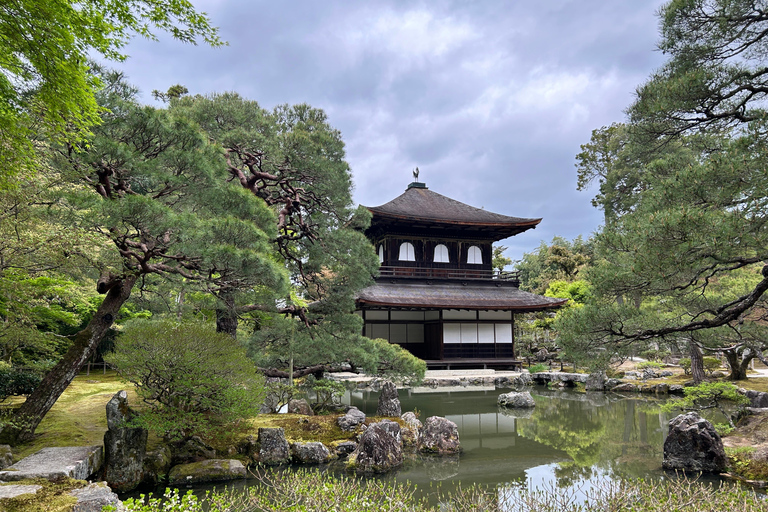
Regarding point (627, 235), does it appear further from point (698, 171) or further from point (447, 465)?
point (447, 465)

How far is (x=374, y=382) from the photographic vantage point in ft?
53.6

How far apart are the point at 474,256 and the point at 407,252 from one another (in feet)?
10.7

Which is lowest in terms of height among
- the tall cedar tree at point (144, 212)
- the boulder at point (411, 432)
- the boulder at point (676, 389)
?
the boulder at point (411, 432)

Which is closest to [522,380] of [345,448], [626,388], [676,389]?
[626,388]

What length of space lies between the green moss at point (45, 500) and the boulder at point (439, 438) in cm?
516

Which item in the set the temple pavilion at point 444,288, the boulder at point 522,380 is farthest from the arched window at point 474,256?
the boulder at point 522,380

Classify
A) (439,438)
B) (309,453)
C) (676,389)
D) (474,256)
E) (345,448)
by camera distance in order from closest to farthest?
1. (309,453)
2. (345,448)
3. (439,438)
4. (676,389)
5. (474,256)

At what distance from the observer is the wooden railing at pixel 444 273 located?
20.0 meters

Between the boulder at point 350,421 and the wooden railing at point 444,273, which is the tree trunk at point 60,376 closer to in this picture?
the boulder at point 350,421

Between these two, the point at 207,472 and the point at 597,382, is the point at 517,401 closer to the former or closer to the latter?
the point at 597,382

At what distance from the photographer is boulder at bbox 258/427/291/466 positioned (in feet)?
23.1

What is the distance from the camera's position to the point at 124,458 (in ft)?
19.1

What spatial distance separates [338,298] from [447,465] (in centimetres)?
382

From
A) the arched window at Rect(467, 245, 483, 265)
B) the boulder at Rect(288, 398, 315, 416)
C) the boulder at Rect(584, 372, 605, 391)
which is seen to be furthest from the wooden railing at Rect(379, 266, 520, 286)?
the boulder at Rect(288, 398, 315, 416)
